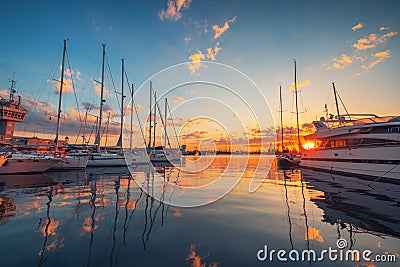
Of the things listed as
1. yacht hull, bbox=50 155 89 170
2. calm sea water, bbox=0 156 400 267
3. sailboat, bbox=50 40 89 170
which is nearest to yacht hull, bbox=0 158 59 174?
sailboat, bbox=50 40 89 170

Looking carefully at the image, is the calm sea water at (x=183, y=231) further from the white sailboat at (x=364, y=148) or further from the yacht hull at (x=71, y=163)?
the yacht hull at (x=71, y=163)

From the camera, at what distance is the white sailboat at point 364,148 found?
61.7ft

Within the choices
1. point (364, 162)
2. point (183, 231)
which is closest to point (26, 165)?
point (183, 231)

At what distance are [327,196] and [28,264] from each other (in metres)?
13.1

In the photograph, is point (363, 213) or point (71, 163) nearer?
point (363, 213)

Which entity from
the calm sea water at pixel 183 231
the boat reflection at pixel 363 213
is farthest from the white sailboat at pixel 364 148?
the calm sea water at pixel 183 231

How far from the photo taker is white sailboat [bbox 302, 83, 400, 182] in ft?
61.7

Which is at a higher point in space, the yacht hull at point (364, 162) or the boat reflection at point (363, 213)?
the yacht hull at point (364, 162)

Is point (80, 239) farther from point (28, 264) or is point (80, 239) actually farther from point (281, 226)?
point (281, 226)

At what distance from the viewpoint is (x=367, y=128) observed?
21.7 meters

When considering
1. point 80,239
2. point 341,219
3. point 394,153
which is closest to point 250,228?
point 341,219

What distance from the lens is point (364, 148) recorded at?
70.0ft

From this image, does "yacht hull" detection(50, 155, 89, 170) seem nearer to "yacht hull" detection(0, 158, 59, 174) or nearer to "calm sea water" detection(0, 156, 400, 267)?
"yacht hull" detection(0, 158, 59, 174)

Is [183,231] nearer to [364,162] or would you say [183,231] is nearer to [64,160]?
[364,162]
